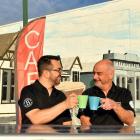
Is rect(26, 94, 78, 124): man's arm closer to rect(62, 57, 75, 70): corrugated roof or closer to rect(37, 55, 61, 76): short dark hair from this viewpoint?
rect(37, 55, 61, 76): short dark hair

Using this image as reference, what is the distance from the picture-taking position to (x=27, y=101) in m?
2.99

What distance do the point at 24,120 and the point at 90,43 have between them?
37856mm

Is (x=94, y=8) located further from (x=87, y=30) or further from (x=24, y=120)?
(x=24, y=120)

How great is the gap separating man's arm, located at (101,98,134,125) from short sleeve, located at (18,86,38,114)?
1.49 ft

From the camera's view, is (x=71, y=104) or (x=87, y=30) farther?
(x=87, y=30)

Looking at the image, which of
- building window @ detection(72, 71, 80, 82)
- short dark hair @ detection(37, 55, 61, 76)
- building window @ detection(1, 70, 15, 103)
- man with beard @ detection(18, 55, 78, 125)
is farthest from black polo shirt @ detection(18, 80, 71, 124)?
building window @ detection(72, 71, 80, 82)

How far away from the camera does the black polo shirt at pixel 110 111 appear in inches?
132

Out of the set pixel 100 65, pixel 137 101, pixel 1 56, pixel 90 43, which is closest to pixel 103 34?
pixel 90 43

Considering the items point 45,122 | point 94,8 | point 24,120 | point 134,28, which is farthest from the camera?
point 94,8

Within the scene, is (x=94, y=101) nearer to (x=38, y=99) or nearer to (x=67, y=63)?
(x=38, y=99)

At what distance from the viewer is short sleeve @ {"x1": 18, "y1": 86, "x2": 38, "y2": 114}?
9.62ft

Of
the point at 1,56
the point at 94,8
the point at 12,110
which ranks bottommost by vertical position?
the point at 12,110

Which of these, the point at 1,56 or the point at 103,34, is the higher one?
the point at 103,34

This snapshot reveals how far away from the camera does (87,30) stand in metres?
41.6
